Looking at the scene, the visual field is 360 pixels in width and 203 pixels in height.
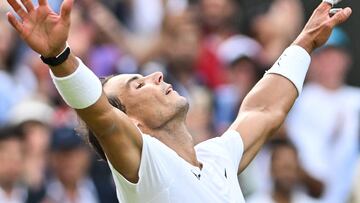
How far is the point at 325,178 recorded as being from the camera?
30.8 ft

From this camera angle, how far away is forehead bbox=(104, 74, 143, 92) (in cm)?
568

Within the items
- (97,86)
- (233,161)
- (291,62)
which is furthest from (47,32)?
(291,62)

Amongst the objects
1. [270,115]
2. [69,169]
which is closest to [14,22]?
[270,115]

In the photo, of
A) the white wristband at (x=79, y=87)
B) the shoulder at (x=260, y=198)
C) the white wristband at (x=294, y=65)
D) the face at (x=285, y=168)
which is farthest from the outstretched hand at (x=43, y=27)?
the face at (x=285, y=168)

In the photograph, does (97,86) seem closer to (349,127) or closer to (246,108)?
(246,108)

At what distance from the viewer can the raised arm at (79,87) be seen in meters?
4.72

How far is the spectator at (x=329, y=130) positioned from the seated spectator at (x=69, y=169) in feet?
5.74

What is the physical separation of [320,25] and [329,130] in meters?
3.46

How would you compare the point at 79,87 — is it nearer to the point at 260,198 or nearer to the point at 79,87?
the point at 79,87

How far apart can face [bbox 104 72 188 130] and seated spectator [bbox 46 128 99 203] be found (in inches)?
110

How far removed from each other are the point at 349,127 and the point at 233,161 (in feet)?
12.7

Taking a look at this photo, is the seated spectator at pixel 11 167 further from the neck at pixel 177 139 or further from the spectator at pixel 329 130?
the neck at pixel 177 139

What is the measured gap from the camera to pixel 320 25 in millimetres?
6188

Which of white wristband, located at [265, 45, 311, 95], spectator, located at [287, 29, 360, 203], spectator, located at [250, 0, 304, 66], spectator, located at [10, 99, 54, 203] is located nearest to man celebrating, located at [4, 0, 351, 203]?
white wristband, located at [265, 45, 311, 95]
